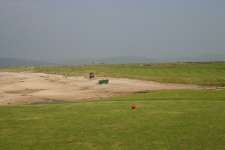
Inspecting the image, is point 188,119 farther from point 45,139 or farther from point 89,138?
point 45,139

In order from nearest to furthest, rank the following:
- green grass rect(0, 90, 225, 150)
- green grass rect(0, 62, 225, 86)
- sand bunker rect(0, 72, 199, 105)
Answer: green grass rect(0, 90, 225, 150) → sand bunker rect(0, 72, 199, 105) → green grass rect(0, 62, 225, 86)

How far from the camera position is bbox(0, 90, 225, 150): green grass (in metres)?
9.95

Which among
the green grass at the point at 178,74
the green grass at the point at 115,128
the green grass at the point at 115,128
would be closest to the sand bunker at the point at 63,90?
the green grass at the point at 178,74

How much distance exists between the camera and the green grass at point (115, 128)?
32.6 feet

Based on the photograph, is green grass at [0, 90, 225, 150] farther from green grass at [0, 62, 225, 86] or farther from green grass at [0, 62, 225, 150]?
green grass at [0, 62, 225, 86]

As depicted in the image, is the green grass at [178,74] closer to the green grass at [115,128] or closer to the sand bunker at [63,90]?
the sand bunker at [63,90]

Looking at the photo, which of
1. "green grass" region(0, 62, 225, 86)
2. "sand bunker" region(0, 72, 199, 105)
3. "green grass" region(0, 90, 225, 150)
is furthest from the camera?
"green grass" region(0, 62, 225, 86)

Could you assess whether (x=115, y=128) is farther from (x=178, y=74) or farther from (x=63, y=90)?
(x=178, y=74)

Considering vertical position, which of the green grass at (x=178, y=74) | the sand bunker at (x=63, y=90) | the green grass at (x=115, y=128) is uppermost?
the green grass at (x=115, y=128)

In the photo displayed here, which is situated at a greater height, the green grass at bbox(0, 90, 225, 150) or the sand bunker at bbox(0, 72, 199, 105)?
the green grass at bbox(0, 90, 225, 150)

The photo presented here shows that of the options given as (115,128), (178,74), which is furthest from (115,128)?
(178,74)

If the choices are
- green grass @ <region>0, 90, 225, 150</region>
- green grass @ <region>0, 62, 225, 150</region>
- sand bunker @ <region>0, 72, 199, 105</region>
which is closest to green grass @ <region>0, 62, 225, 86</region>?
sand bunker @ <region>0, 72, 199, 105</region>

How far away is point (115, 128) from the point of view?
12070mm

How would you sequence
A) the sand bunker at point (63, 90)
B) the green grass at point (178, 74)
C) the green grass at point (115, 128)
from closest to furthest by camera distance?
1. the green grass at point (115, 128)
2. the sand bunker at point (63, 90)
3. the green grass at point (178, 74)
